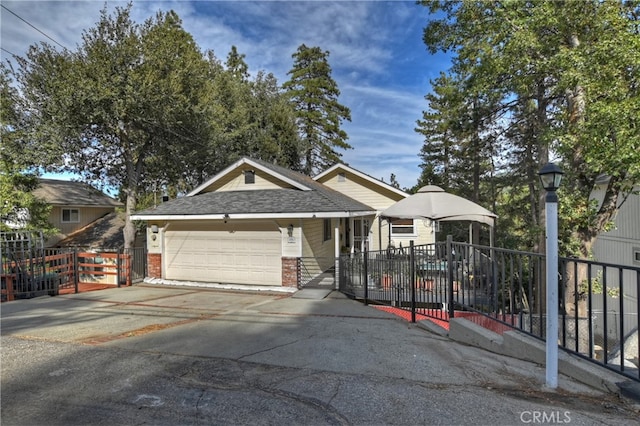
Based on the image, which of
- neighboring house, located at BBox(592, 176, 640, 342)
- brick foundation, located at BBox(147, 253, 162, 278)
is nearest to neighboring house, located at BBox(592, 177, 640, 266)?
neighboring house, located at BBox(592, 176, 640, 342)

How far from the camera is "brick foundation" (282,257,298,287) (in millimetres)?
10805

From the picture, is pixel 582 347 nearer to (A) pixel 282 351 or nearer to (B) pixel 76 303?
(A) pixel 282 351

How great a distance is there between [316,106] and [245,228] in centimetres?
2441

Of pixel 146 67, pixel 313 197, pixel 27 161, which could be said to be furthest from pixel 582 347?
pixel 27 161

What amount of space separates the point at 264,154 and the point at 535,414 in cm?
2433

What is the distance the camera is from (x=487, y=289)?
4.69m

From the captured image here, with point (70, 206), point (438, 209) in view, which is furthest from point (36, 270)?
point (70, 206)

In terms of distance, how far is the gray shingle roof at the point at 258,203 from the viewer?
35.5 feet

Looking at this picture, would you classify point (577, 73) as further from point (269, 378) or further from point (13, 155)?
point (13, 155)

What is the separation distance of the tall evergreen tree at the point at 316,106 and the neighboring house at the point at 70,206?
1677cm

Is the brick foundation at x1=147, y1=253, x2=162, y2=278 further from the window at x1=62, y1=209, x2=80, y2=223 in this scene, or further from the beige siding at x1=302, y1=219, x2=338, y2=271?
the window at x1=62, y1=209, x2=80, y2=223

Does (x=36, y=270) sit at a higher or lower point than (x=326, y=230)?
lower

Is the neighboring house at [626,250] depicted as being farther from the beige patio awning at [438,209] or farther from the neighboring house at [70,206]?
the neighboring house at [70,206]

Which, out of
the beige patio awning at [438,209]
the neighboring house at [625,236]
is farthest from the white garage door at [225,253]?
the neighboring house at [625,236]
